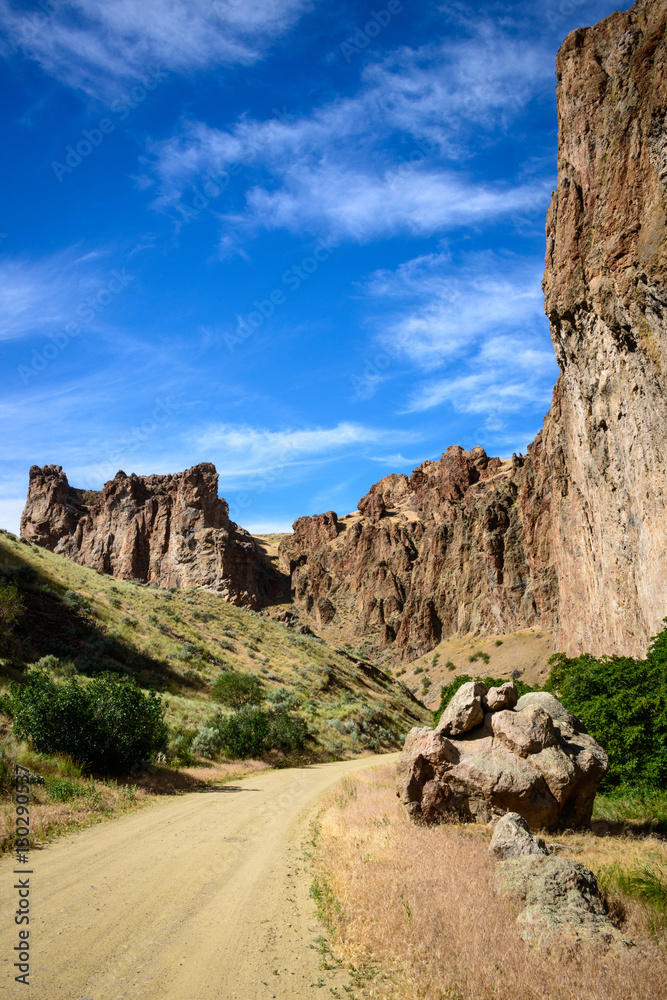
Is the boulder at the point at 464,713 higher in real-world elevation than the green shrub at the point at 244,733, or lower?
higher

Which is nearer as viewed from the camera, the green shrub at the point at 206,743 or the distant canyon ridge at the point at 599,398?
the green shrub at the point at 206,743

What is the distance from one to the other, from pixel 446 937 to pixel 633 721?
11093 millimetres

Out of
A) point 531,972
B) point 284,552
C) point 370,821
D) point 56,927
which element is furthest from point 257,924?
point 284,552

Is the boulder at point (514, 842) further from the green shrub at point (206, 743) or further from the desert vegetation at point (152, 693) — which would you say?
the green shrub at point (206, 743)

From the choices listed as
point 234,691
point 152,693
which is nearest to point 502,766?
point 152,693

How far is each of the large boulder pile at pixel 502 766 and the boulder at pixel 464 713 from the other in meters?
0.02

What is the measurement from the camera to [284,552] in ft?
455

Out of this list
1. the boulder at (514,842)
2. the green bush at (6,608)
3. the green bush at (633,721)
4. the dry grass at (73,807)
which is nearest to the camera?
the boulder at (514,842)

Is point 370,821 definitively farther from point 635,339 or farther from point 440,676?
point 440,676

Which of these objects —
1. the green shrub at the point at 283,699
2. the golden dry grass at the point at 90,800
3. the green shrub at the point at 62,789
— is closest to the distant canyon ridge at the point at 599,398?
the green shrub at the point at 283,699

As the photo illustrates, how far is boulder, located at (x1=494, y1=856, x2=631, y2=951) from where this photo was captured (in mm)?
5770

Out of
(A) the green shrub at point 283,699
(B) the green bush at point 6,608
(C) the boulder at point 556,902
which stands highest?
(B) the green bush at point 6,608

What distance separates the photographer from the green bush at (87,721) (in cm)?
1445

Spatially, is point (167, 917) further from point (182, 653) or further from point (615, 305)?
point (182, 653)
